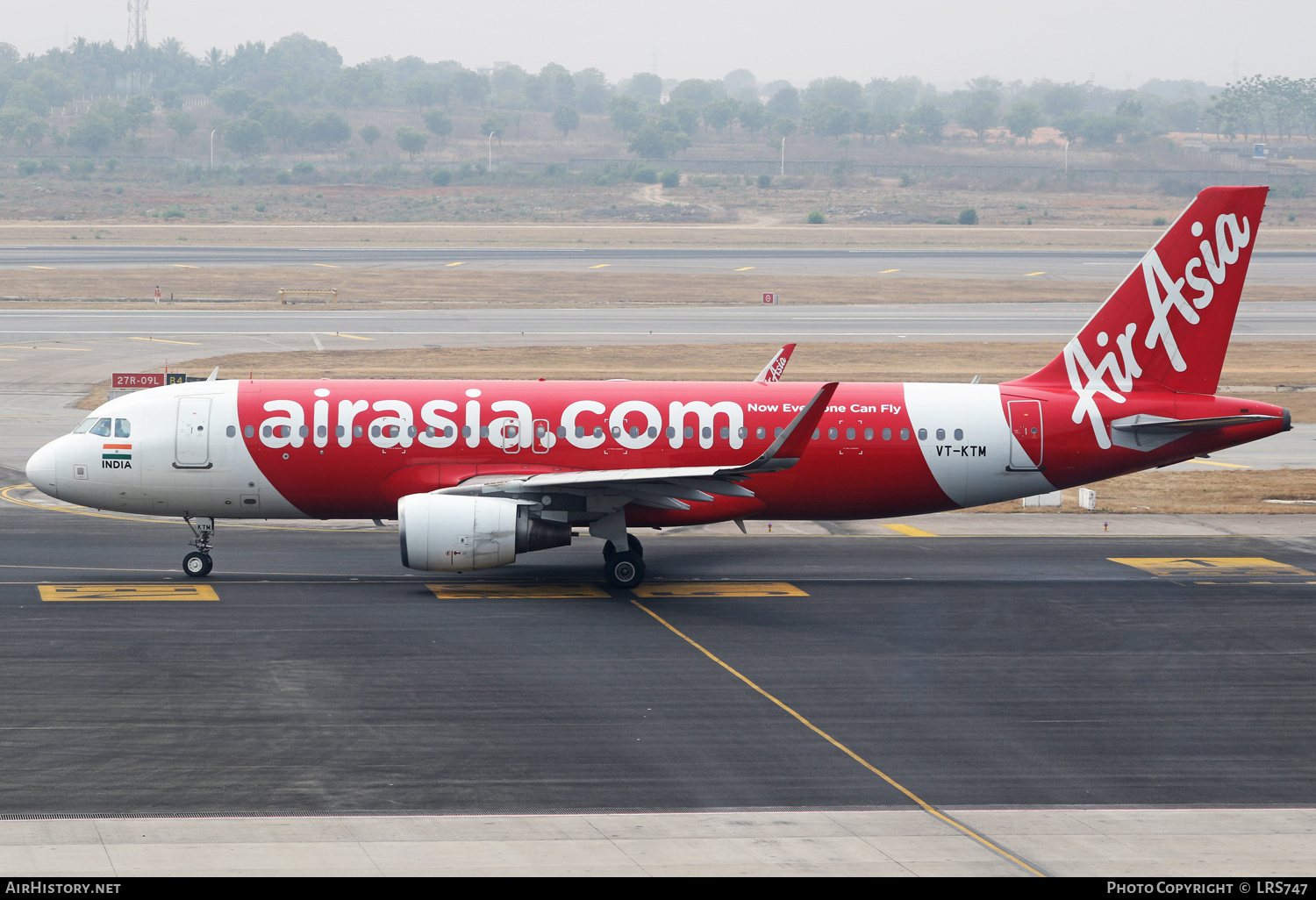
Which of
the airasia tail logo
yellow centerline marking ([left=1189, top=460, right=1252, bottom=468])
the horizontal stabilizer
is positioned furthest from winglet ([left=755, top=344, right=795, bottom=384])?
yellow centerline marking ([left=1189, top=460, right=1252, bottom=468])

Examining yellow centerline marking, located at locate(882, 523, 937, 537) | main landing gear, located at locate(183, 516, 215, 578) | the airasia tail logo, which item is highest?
the airasia tail logo

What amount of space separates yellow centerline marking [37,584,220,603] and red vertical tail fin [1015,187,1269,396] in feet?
73.0

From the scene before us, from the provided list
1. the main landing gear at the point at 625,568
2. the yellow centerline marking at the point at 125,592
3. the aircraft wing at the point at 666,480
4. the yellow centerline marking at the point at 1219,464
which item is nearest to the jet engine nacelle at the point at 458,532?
the aircraft wing at the point at 666,480

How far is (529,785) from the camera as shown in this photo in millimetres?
19625

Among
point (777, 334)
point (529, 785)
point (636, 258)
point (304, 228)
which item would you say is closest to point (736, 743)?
point (529, 785)

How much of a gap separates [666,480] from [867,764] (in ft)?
34.6

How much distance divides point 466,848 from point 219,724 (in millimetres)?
6815

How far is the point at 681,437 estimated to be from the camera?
32.8m

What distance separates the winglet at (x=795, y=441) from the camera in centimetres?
2892

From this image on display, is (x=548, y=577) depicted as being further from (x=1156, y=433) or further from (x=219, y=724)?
(x=1156, y=433)

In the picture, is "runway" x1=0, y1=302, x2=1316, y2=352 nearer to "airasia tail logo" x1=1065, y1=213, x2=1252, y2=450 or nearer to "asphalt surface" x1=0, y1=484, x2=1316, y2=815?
"asphalt surface" x1=0, y1=484, x2=1316, y2=815

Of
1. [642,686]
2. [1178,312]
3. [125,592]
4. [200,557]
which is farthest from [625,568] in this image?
[1178,312]

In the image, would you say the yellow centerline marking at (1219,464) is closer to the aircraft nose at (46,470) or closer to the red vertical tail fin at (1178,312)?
the red vertical tail fin at (1178,312)

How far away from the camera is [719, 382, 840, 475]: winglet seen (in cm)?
2892
